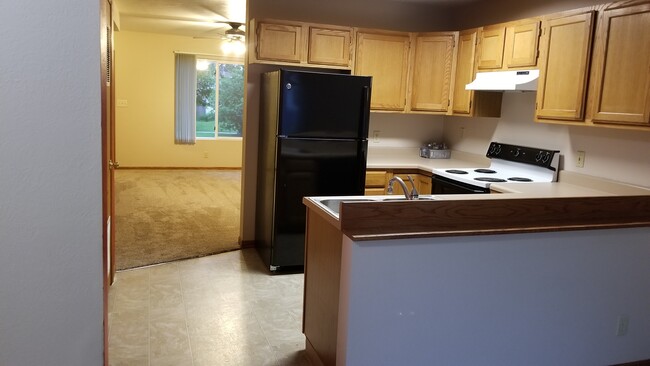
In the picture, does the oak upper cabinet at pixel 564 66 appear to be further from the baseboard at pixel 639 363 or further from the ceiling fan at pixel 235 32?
the ceiling fan at pixel 235 32

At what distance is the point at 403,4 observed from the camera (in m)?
5.13

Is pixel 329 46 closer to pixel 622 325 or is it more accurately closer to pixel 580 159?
pixel 580 159

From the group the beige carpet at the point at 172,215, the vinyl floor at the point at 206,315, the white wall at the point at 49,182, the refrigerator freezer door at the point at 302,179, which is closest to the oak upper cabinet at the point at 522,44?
the refrigerator freezer door at the point at 302,179

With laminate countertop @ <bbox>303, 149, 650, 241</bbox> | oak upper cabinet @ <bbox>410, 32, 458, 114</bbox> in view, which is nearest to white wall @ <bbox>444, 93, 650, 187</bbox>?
oak upper cabinet @ <bbox>410, 32, 458, 114</bbox>

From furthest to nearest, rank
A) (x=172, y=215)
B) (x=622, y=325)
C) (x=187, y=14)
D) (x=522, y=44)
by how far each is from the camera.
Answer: (x=187, y=14)
(x=172, y=215)
(x=522, y=44)
(x=622, y=325)

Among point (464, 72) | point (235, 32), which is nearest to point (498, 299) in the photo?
point (464, 72)

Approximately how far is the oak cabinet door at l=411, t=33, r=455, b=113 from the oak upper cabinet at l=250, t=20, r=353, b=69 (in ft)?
2.26

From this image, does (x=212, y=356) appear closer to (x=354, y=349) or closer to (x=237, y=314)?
(x=237, y=314)

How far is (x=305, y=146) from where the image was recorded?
420 centimetres

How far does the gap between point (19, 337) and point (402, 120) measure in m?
4.55

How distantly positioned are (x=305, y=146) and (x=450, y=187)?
1.22 metres

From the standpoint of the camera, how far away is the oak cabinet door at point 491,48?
4173mm

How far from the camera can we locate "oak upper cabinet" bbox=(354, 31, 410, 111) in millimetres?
4734

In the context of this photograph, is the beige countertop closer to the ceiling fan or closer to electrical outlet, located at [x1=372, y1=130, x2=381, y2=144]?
electrical outlet, located at [x1=372, y1=130, x2=381, y2=144]
